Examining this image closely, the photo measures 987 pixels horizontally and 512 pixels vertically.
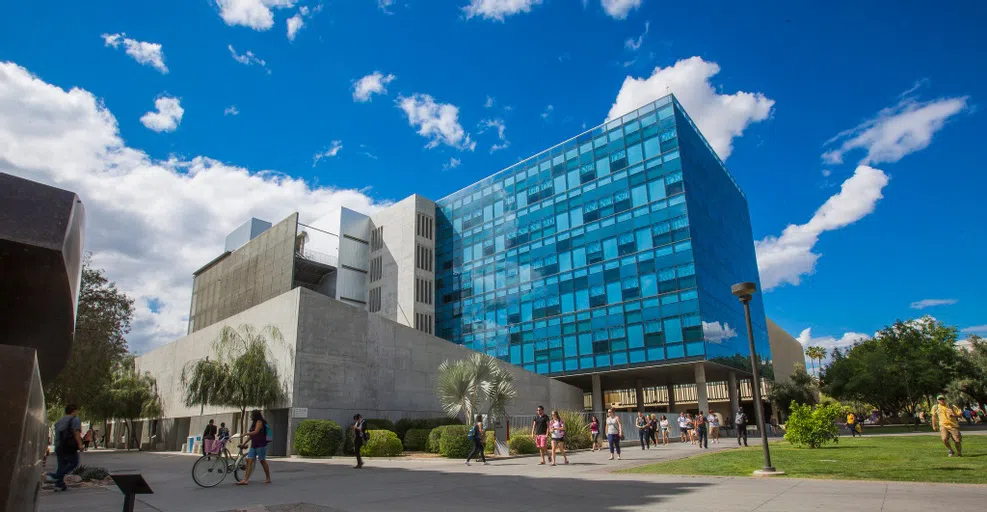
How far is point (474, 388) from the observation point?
26.0 m

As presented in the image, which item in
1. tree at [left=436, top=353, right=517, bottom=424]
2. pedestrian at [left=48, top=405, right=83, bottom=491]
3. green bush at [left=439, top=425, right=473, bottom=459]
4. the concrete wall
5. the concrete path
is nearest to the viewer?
the concrete path

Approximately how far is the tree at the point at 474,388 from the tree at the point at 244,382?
7.67 meters

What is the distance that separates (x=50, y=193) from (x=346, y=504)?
6776 millimetres

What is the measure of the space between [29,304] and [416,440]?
955 inches

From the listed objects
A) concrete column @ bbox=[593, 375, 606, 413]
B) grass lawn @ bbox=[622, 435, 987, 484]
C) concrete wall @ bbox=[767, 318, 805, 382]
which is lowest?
grass lawn @ bbox=[622, 435, 987, 484]

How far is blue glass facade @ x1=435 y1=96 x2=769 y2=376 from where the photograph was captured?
42.9m

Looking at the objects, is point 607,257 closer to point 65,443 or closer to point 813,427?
point 813,427

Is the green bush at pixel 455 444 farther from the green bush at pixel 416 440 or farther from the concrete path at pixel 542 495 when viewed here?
the concrete path at pixel 542 495

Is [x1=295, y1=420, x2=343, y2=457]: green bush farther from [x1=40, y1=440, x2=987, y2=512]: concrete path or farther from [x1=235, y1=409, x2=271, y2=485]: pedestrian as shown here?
[x1=235, y1=409, x2=271, y2=485]: pedestrian

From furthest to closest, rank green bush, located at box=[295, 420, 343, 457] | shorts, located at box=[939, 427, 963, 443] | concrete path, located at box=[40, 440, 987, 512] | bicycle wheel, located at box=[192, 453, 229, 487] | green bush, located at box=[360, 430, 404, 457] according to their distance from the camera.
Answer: green bush, located at box=[295, 420, 343, 457], green bush, located at box=[360, 430, 404, 457], shorts, located at box=[939, 427, 963, 443], bicycle wheel, located at box=[192, 453, 229, 487], concrete path, located at box=[40, 440, 987, 512]


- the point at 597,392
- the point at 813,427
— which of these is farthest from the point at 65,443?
the point at 597,392

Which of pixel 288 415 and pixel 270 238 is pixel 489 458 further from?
pixel 270 238

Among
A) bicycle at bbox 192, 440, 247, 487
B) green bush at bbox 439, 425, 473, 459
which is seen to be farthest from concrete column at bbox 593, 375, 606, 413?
bicycle at bbox 192, 440, 247, 487

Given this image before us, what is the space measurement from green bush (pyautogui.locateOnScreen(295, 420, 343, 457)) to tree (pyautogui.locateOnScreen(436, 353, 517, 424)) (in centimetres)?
529
